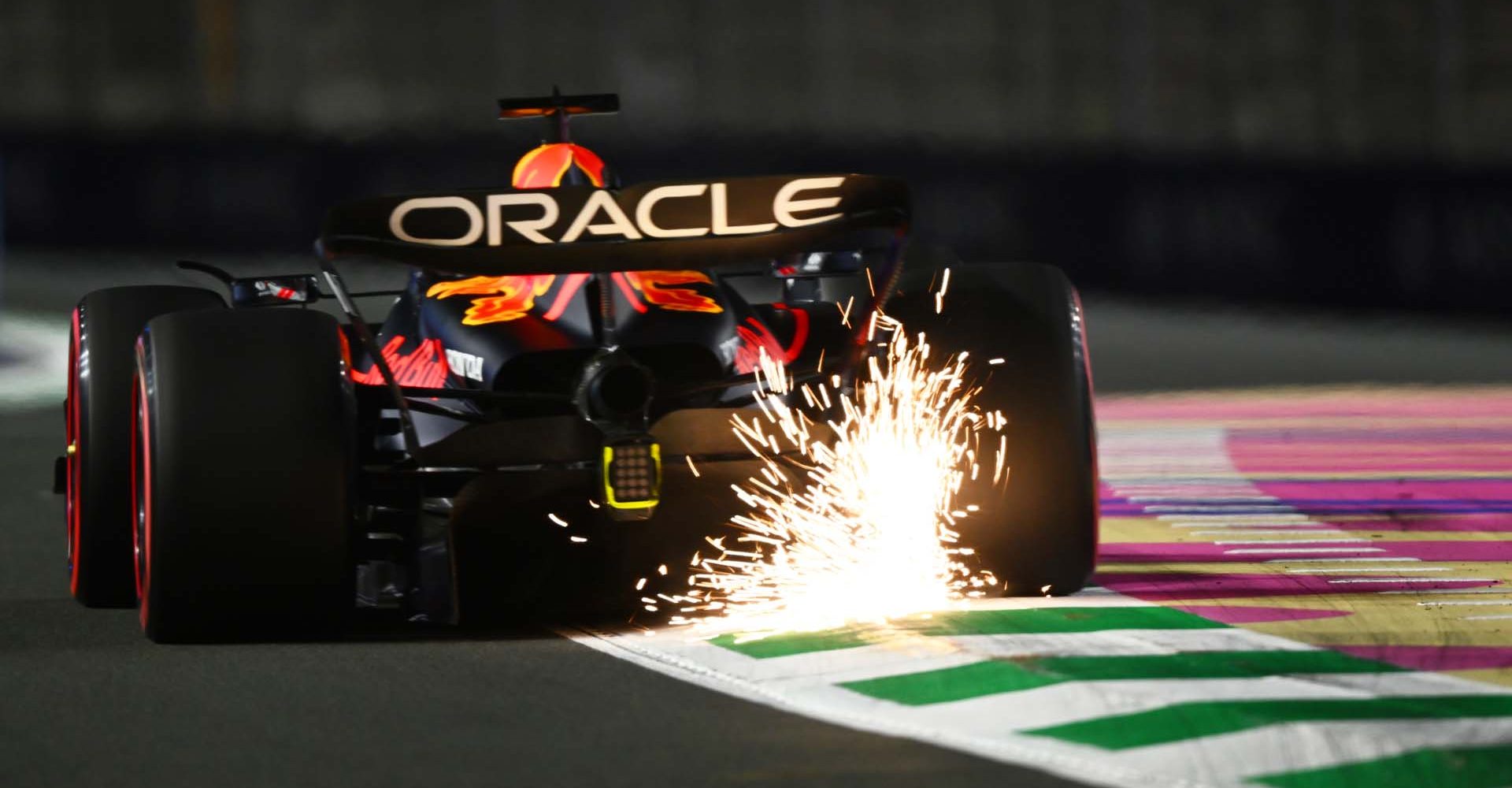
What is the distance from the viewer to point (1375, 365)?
1742 centimetres

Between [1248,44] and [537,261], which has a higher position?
[1248,44]

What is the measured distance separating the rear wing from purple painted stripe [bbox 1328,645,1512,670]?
70.0 inches

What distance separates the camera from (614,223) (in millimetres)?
7301

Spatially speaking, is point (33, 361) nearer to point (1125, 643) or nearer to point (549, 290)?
point (549, 290)

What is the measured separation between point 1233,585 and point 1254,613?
0.60 m

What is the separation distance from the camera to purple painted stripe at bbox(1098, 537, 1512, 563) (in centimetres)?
877

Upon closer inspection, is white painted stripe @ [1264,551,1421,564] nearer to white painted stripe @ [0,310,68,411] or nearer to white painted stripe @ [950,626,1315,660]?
white painted stripe @ [950,626,1315,660]

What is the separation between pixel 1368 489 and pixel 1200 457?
1435 millimetres

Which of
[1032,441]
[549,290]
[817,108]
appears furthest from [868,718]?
[817,108]

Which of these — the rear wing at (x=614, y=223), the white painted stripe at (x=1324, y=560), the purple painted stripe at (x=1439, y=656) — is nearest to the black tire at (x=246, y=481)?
the rear wing at (x=614, y=223)

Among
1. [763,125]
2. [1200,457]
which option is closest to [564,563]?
[1200,457]

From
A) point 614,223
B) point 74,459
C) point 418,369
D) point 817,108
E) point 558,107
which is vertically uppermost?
point 817,108

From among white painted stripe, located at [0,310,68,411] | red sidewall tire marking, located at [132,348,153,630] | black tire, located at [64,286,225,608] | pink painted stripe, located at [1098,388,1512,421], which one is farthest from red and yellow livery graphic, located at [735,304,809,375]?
white painted stripe, located at [0,310,68,411]

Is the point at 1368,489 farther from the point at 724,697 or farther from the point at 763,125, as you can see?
the point at 763,125
